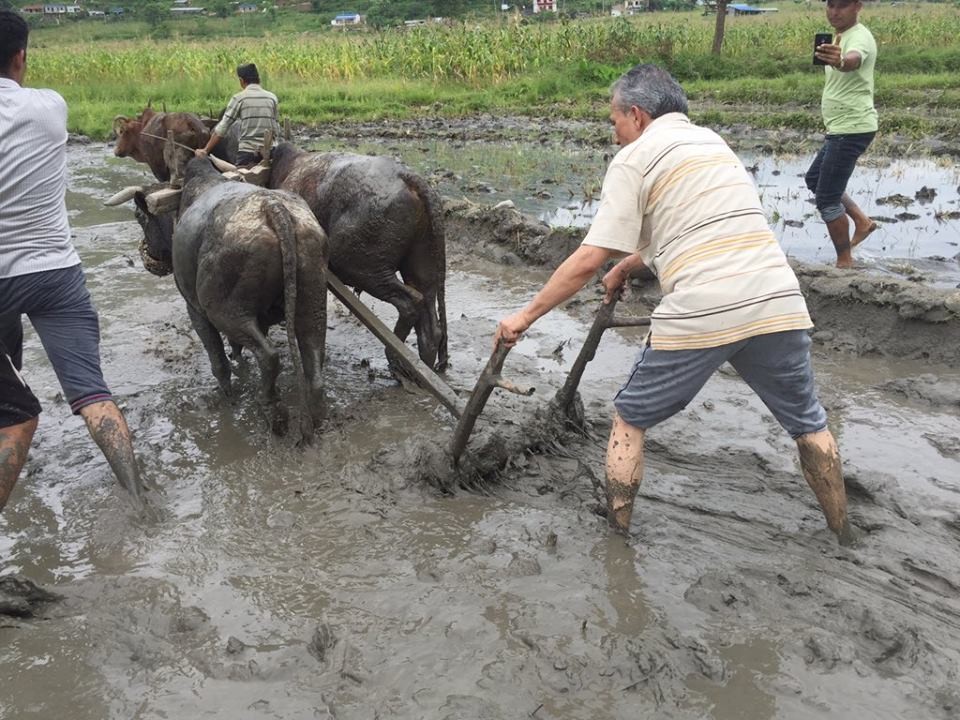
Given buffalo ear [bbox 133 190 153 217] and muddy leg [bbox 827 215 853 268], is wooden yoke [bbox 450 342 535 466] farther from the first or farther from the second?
muddy leg [bbox 827 215 853 268]

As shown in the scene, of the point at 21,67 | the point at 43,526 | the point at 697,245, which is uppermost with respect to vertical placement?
the point at 21,67

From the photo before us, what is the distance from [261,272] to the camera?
176 inches

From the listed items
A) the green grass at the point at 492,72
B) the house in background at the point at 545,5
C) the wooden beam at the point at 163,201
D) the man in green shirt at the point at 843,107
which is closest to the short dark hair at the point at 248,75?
the wooden beam at the point at 163,201

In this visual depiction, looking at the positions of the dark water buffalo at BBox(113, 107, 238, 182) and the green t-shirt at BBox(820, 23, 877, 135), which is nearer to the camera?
the dark water buffalo at BBox(113, 107, 238, 182)

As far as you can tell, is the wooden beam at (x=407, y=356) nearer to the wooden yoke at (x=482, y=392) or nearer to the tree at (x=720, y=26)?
the wooden yoke at (x=482, y=392)

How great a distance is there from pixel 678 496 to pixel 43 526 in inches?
123

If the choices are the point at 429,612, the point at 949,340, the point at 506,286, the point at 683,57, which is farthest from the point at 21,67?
the point at 683,57

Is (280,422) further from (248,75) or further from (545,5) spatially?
(545,5)

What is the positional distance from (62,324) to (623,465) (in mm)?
2563

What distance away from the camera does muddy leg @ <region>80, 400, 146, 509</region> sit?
3.81 m

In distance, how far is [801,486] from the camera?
4.01 m

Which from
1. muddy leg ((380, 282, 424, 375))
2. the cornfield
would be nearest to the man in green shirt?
muddy leg ((380, 282, 424, 375))

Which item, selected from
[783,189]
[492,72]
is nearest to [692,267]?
[783,189]

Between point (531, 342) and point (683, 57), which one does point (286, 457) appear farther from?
point (683, 57)
